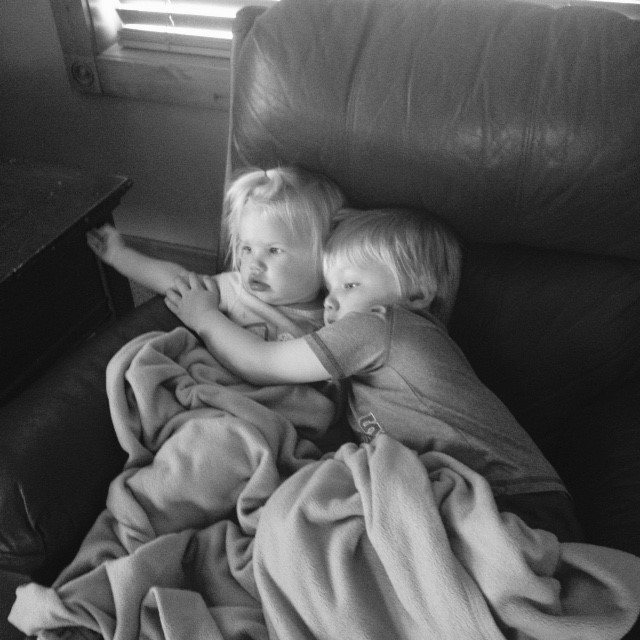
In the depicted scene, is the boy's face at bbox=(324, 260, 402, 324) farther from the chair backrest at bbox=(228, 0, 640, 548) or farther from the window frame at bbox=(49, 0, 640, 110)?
the window frame at bbox=(49, 0, 640, 110)

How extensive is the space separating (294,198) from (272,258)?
0.37ft

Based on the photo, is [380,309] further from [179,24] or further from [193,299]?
[179,24]

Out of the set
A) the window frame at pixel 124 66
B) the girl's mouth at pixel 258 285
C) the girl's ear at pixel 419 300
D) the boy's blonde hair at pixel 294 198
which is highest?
the window frame at pixel 124 66

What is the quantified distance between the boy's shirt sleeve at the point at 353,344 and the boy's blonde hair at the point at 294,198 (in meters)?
0.19

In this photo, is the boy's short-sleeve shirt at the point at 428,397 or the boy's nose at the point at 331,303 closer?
the boy's short-sleeve shirt at the point at 428,397

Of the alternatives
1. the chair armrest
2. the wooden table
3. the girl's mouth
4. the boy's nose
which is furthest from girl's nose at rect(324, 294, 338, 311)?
the wooden table

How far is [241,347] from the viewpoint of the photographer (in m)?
1.02

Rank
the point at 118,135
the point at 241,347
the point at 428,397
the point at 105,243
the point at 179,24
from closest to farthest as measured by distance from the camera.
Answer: the point at 428,397
the point at 241,347
the point at 105,243
the point at 179,24
the point at 118,135

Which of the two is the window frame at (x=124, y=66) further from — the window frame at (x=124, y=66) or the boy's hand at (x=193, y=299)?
the boy's hand at (x=193, y=299)

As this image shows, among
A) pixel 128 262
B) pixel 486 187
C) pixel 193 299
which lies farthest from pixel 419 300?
pixel 128 262

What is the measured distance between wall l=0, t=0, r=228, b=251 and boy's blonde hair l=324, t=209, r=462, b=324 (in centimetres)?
75

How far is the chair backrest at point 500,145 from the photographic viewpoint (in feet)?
3.00

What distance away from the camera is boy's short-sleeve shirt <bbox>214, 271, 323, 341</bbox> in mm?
1102

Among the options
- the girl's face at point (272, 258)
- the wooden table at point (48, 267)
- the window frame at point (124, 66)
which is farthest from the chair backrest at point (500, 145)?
the window frame at point (124, 66)
